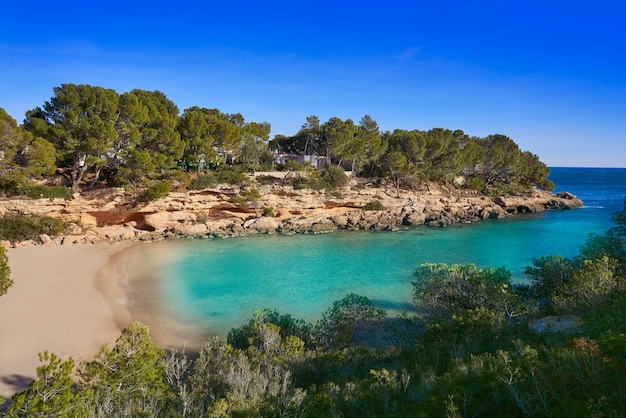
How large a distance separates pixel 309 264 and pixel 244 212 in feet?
46.5

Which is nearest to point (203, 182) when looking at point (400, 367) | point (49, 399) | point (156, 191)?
point (156, 191)

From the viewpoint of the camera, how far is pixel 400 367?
867cm

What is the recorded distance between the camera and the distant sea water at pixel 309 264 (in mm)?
16891

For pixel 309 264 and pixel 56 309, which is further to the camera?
pixel 309 264

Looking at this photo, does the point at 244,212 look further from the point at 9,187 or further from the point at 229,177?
the point at 9,187

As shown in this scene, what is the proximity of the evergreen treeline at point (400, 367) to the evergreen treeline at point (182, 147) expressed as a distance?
944 inches

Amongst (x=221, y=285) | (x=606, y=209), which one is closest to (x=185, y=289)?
(x=221, y=285)

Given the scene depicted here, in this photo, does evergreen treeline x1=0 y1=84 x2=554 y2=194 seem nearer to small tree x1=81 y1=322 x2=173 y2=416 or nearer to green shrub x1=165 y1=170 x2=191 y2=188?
green shrub x1=165 y1=170 x2=191 y2=188

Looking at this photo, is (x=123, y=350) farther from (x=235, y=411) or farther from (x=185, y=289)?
(x=185, y=289)

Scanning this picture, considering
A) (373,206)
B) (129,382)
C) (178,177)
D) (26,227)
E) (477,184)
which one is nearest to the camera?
(129,382)

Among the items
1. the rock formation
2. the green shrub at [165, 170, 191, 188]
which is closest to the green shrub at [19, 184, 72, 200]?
the rock formation

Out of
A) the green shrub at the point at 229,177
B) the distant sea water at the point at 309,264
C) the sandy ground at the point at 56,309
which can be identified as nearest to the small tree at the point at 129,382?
the sandy ground at the point at 56,309

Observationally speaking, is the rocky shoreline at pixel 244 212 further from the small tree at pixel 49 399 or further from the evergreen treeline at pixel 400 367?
the small tree at pixel 49 399

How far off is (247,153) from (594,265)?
114 ft
